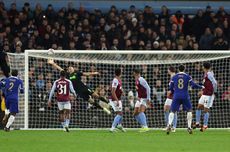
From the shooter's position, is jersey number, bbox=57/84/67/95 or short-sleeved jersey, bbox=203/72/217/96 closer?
short-sleeved jersey, bbox=203/72/217/96

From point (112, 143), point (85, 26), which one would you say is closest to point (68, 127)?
point (85, 26)

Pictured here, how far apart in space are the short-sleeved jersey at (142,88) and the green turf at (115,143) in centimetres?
245

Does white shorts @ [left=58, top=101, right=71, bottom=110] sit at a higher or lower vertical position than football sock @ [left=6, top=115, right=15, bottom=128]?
higher

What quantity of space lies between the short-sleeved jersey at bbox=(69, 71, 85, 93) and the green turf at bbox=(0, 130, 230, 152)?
4531 millimetres

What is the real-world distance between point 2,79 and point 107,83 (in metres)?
3.70

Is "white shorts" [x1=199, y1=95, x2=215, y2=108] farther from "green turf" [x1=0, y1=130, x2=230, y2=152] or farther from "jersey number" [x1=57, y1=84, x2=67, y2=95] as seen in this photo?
"jersey number" [x1=57, y1=84, x2=67, y2=95]

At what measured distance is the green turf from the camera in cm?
1606

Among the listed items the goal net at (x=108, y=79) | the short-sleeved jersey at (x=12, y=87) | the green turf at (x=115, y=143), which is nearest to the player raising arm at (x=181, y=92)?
the green turf at (x=115, y=143)

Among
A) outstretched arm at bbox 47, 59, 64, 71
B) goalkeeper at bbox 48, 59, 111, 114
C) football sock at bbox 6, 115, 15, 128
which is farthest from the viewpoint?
goalkeeper at bbox 48, 59, 111, 114

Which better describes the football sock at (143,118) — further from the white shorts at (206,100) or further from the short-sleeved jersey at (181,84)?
the short-sleeved jersey at (181,84)

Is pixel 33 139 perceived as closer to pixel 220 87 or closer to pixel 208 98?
pixel 208 98

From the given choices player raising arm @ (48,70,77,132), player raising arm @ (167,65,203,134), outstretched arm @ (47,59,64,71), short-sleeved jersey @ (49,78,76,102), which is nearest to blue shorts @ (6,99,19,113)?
player raising arm @ (48,70,77,132)

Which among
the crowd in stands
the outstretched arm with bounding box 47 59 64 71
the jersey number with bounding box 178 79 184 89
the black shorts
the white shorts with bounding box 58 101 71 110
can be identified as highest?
the crowd in stands

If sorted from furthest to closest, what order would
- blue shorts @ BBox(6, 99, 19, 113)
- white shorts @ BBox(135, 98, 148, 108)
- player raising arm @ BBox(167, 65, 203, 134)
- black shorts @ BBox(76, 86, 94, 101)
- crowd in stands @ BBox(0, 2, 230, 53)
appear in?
crowd in stands @ BBox(0, 2, 230, 53)
black shorts @ BBox(76, 86, 94, 101)
white shorts @ BBox(135, 98, 148, 108)
blue shorts @ BBox(6, 99, 19, 113)
player raising arm @ BBox(167, 65, 203, 134)
